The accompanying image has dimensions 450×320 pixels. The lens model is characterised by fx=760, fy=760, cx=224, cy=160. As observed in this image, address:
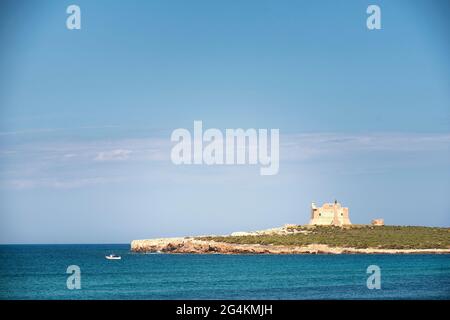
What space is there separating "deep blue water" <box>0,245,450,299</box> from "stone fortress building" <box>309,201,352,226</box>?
7276mm

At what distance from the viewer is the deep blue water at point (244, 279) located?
4253 centimetres

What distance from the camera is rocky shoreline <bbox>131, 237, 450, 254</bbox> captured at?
7975 centimetres

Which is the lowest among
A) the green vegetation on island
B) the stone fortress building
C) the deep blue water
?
the deep blue water

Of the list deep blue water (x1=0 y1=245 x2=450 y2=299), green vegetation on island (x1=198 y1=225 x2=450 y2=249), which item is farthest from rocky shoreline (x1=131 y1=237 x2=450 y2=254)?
deep blue water (x1=0 y1=245 x2=450 y2=299)

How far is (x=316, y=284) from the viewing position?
46.8 metres

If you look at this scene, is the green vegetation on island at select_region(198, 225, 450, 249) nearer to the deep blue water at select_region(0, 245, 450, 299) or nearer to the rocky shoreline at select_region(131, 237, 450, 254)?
the rocky shoreline at select_region(131, 237, 450, 254)

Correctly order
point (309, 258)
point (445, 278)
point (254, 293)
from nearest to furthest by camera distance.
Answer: point (254, 293)
point (445, 278)
point (309, 258)

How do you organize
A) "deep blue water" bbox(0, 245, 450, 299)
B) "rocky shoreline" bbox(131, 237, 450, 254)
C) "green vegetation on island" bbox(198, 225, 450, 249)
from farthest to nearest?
1. "green vegetation on island" bbox(198, 225, 450, 249)
2. "rocky shoreline" bbox(131, 237, 450, 254)
3. "deep blue water" bbox(0, 245, 450, 299)

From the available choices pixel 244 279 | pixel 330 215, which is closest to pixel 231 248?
pixel 330 215

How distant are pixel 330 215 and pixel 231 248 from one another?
1138 cm

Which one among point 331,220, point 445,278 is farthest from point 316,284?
point 331,220
